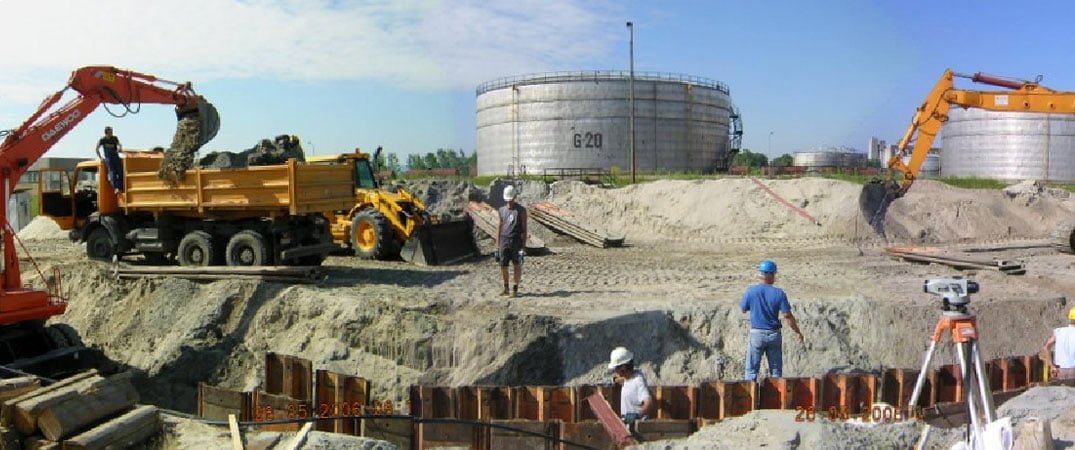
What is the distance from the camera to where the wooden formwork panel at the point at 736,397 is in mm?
6234

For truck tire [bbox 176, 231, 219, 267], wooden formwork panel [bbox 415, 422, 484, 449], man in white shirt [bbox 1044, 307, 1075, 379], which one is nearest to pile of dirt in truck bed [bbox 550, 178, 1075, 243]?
man in white shirt [bbox 1044, 307, 1075, 379]

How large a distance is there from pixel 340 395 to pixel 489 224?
34.7ft

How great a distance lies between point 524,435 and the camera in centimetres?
582

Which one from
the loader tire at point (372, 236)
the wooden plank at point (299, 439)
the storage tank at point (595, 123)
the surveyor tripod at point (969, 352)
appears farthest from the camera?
the storage tank at point (595, 123)

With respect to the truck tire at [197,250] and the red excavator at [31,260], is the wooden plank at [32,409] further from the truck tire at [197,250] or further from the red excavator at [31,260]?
the truck tire at [197,250]

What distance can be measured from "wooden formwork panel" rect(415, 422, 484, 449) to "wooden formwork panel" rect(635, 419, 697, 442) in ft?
4.21

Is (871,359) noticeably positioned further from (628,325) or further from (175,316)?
(175,316)

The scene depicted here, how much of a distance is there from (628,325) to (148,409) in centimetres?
530

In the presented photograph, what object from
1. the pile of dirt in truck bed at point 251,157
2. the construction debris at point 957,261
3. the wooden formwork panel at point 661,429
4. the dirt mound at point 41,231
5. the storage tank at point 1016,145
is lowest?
the wooden formwork panel at point 661,429

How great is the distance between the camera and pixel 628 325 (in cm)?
904

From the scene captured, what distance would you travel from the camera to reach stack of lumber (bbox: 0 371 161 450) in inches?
212

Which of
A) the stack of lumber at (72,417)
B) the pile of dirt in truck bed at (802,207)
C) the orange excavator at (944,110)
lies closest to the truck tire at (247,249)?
the stack of lumber at (72,417)

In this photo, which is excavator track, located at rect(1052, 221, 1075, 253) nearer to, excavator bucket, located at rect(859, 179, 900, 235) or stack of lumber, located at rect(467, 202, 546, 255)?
excavator bucket, located at rect(859, 179, 900, 235)

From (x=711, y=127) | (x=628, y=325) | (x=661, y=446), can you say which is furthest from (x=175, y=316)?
(x=711, y=127)
